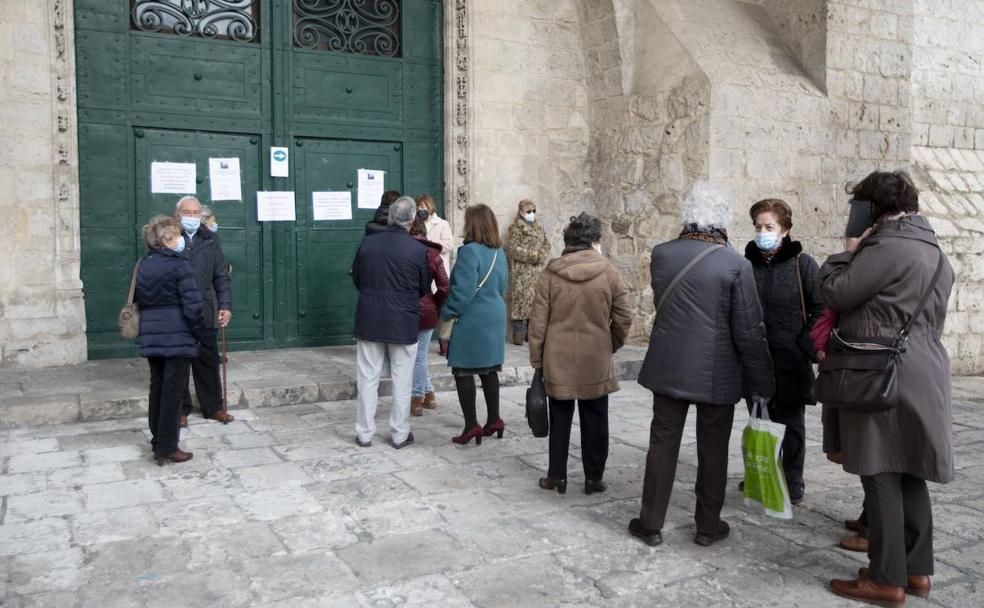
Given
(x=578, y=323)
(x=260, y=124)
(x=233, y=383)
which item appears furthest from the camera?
(x=260, y=124)

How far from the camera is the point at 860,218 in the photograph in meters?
3.52

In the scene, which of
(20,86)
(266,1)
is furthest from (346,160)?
(20,86)

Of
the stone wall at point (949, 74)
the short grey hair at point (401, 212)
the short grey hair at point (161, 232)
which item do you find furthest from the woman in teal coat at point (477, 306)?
the stone wall at point (949, 74)

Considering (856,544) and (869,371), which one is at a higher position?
(869,371)

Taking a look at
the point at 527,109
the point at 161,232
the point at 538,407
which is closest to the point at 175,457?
the point at 161,232

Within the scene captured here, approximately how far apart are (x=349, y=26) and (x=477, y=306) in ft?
14.8

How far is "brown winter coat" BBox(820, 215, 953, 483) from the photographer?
10.9 ft

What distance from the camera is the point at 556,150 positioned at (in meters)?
9.90

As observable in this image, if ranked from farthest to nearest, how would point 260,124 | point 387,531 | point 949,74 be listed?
point 949,74
point 260,124
point 387,531

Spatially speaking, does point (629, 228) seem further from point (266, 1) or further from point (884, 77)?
point (266, 1)

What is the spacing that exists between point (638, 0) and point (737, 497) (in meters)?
6.30

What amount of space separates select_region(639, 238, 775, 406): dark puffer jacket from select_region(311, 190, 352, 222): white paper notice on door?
557 cm

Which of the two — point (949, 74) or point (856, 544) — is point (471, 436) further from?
point (949, 74)

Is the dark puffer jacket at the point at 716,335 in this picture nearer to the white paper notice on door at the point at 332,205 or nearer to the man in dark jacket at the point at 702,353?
the man in dark jacket at the point at 702,353
